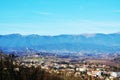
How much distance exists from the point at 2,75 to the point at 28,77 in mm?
5332

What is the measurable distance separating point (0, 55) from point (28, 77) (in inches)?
174

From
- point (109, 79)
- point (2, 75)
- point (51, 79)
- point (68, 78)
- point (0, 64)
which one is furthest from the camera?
point (109, 79)

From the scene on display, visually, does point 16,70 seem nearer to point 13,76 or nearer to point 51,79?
point 13,76

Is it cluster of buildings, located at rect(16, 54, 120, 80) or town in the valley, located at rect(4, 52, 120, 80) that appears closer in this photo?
town in the valley, located at rect(4, 52, 120, 80)

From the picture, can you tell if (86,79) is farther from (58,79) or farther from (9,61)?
(9,61)

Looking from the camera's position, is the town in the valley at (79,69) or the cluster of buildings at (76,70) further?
the cluster of buildings at (76,70)

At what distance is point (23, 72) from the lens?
45969 mm

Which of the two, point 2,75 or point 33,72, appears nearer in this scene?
point 2,75

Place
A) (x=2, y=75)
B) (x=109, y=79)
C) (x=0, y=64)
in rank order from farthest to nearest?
(x=109, y=79) → (x=0, y=64) → (x=2, y=75)

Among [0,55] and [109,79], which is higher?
[0,55]

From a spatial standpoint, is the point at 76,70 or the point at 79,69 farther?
the point at 79,69

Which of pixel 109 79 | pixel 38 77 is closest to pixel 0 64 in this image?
pixel 38 77

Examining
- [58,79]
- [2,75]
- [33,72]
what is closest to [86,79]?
[58,79]

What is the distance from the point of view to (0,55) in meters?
45.6
